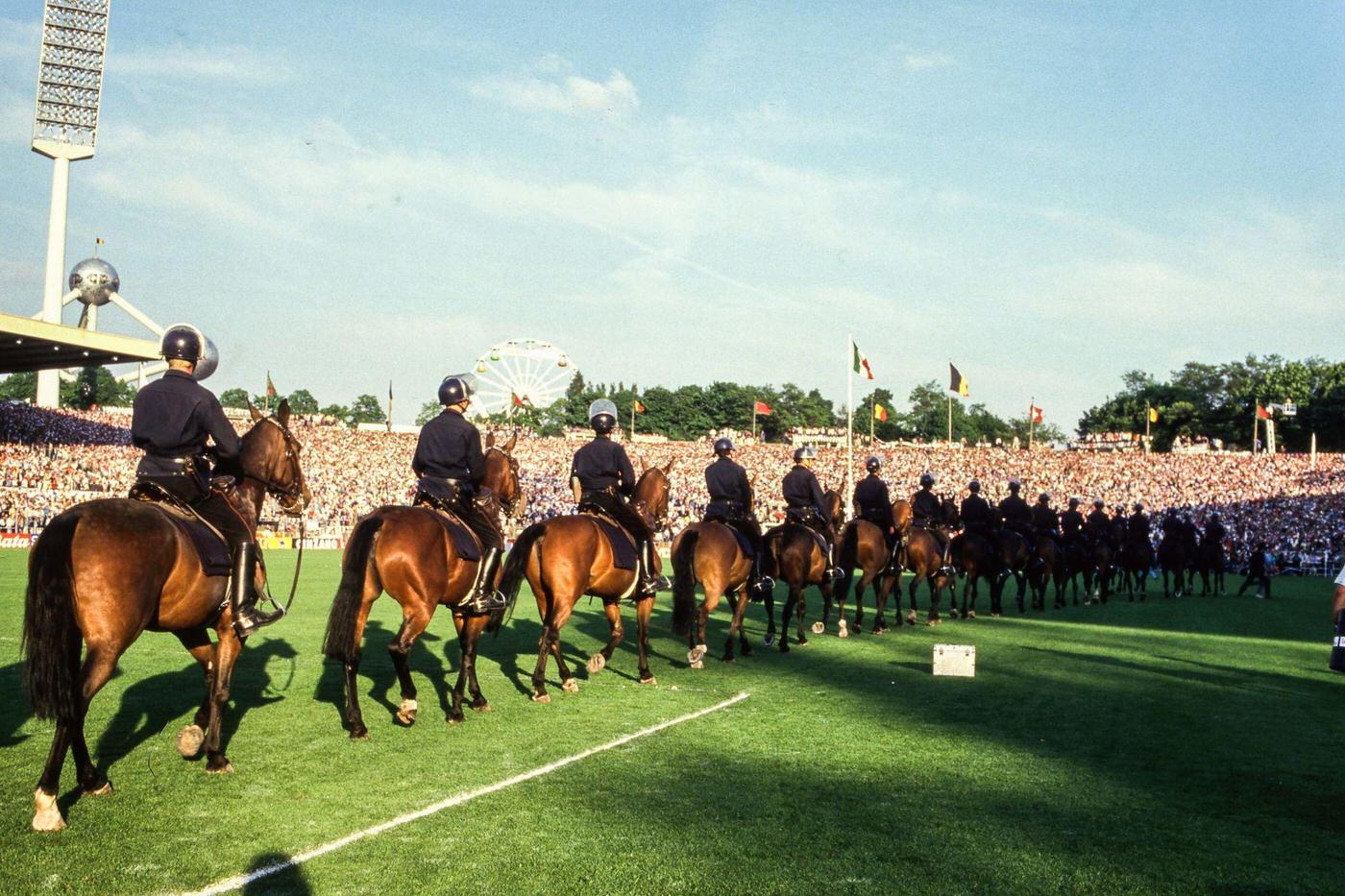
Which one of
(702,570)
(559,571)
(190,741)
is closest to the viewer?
(190,741)

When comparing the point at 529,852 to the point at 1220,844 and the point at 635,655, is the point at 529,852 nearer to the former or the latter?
the point at 1220,844

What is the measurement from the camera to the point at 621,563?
11273 millimetres

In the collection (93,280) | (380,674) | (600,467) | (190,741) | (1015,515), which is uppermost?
(93,280)

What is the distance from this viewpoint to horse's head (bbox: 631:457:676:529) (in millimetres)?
12088

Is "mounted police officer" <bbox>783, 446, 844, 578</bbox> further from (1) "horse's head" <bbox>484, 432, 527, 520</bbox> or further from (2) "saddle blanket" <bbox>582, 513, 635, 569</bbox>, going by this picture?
(1) "horse's head" <bbox>484, 432, 527, 520</bbox>

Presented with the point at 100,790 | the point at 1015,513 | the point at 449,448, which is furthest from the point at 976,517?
the point at 100,790

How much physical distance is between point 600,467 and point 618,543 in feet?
3.10

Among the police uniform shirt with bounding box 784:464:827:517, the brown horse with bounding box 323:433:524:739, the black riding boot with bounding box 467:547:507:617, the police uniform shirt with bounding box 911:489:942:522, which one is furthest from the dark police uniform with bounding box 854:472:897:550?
the brown horse with bounding box 323:433:524:739

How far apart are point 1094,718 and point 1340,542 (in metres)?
42.1

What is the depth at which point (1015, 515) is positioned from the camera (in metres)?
22.6

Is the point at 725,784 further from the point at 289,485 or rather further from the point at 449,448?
the point at 289,485

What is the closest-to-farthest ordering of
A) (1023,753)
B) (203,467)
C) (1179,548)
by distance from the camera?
(203,467) < (1023,753) < (1179,548)

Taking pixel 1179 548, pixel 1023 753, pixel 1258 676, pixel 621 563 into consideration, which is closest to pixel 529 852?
pixel 1023 753

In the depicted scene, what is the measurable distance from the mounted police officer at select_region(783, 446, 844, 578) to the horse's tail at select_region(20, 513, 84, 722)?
10331 mm
